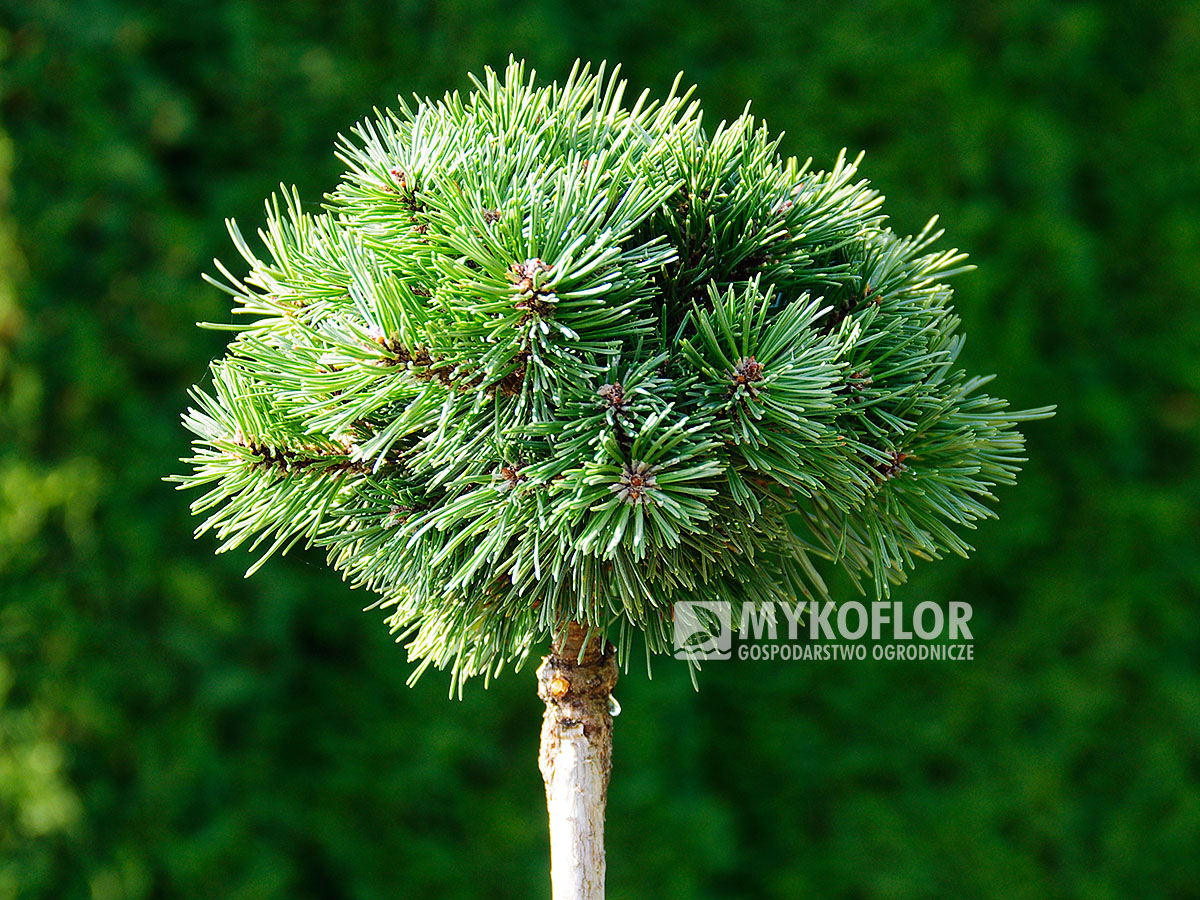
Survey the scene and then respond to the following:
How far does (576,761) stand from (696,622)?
0.44ft

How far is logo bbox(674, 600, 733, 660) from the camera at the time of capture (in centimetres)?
72

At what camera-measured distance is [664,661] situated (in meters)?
1.52

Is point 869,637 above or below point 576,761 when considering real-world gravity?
above

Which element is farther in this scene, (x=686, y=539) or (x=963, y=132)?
(x=963, y=132)

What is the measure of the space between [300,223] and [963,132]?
4.02ft

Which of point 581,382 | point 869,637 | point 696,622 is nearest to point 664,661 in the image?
point 869,637

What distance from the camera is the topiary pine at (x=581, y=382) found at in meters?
0.57

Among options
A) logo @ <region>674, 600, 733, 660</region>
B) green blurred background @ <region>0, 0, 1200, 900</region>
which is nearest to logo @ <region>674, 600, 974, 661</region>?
green blurred background @ <region>0, 0, 1200, 900</region>

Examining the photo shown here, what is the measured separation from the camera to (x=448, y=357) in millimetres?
586

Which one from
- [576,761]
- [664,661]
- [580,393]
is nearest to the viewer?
[580,393]

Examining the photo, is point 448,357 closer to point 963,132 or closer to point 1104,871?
point 963,132

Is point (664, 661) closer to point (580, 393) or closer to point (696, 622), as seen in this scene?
point (696, 622)

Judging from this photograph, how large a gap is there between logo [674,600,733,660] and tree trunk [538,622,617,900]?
0.20 feet

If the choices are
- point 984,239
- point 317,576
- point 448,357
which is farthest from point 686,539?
point 984,239
